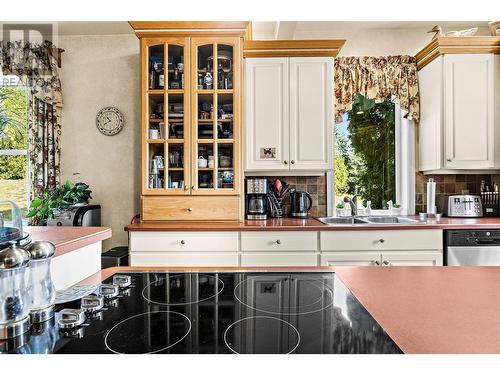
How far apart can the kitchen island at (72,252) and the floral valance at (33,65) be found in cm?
208

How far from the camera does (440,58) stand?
2686 millimetres

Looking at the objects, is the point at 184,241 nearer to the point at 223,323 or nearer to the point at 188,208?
the point at 188,208

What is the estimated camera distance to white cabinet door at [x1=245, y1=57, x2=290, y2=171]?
269 centimetres

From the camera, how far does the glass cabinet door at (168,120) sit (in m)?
2.61

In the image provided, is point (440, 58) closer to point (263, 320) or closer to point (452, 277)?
point (452, 277)

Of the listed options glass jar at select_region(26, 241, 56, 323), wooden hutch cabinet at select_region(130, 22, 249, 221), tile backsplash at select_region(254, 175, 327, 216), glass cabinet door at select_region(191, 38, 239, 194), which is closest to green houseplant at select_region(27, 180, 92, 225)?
wooden hutch cabinet at select_region(130, 22, 249, 221)

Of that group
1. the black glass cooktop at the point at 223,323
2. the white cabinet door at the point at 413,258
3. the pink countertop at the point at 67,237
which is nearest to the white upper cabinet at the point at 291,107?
the white cabinet door at the point at 413,258

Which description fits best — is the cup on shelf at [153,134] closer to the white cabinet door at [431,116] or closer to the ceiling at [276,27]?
the ceiling at [276,27]

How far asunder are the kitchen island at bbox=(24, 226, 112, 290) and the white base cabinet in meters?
1.08

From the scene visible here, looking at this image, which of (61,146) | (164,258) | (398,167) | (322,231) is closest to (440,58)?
(398,167)

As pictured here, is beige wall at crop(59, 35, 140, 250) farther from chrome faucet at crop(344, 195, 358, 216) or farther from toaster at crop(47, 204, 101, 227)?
chrome faucet at crop(344, 195, 358, 216)

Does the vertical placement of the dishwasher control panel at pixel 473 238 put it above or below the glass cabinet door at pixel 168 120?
below

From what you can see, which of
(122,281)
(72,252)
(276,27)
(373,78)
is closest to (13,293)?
(122,281)

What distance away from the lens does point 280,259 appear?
2393 millimetres
